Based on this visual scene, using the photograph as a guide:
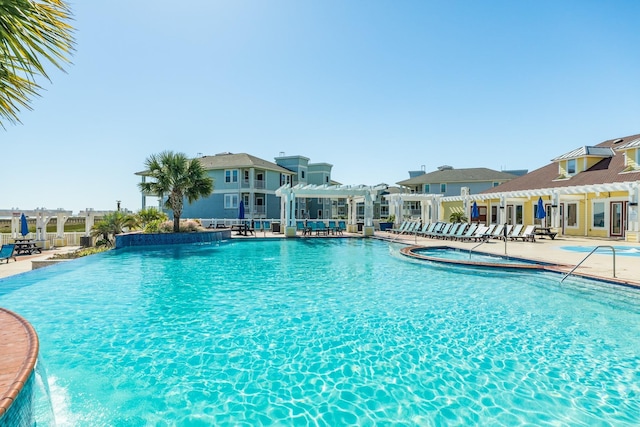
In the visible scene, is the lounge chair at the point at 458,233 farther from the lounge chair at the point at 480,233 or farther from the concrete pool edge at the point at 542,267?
the concrete pool edge at the point at 542,267

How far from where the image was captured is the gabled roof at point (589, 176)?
67.4ft

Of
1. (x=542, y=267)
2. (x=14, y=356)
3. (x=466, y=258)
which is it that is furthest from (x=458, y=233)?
(x=14, y=356)

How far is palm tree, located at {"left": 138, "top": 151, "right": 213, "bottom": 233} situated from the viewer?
19.9 metres

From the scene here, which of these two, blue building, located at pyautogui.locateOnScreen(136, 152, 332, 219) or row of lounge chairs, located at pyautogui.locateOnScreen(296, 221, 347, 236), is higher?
blue building, located at pyautogui.locateOnScreen(136, 152, 332, 219)

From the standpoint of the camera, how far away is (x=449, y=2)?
46.4 feet

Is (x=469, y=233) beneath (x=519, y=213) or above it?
beneath

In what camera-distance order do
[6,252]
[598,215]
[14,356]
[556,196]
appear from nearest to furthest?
[14,356] < [6,252] < [556,196] < [598,215]

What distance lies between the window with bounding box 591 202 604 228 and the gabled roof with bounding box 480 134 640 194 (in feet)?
4.98

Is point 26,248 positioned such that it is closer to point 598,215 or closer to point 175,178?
point 175,178

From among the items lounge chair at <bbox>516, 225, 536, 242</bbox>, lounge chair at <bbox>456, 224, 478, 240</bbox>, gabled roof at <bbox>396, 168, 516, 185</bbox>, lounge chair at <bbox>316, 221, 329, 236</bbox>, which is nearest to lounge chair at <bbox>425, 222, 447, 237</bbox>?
lounge chair at <bbox>456, 224, 478, 240</bbox>

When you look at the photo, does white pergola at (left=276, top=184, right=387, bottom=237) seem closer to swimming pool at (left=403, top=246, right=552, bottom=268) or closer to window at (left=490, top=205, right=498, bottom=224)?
swimming pool at (left=403, top=246, right=552, bottom=268)

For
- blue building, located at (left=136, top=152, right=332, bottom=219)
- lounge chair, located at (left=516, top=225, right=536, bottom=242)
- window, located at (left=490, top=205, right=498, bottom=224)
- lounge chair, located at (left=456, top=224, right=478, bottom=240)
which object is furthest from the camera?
blue building, located at (left=136, top=152, right=332, bottom=219)

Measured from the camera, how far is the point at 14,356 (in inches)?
134

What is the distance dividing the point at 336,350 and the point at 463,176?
4064cm
